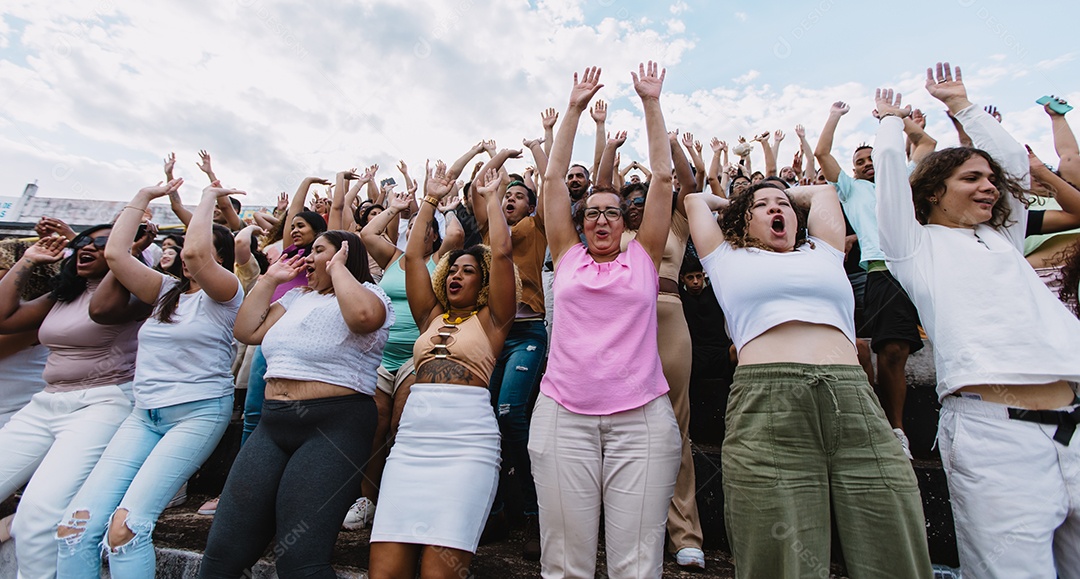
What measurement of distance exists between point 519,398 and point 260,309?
176cm

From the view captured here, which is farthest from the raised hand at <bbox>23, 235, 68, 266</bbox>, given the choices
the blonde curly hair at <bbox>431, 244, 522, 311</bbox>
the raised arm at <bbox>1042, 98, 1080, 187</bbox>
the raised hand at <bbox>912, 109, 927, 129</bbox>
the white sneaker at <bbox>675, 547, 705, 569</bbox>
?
the raised arm at <bbox>1042, 98, 1080, 187</bbox>

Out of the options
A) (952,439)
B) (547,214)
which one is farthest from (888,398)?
(547,214)

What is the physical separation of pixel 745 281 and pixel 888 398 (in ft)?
6.97

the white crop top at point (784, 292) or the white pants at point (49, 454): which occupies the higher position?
the white crop top at point (784, 292)

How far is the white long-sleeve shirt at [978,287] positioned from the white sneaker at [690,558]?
4.97 ft

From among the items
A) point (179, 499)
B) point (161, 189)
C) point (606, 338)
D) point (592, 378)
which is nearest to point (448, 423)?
point (592, 378)

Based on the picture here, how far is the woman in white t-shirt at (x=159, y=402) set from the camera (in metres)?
2.84

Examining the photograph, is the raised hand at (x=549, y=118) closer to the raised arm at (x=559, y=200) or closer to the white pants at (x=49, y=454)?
the raised arm at (x=559, y=200)

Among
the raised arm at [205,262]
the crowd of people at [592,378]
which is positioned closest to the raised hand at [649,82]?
the crowd of people at [592,378]

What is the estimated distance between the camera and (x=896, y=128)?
2.74 meters

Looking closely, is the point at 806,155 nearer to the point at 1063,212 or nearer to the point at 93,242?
the point at 1063,212

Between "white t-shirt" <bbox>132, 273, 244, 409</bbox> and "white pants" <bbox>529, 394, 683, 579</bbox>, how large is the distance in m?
2.32

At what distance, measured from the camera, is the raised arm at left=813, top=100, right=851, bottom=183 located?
13.7 ft

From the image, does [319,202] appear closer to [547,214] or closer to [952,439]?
[547,214]
